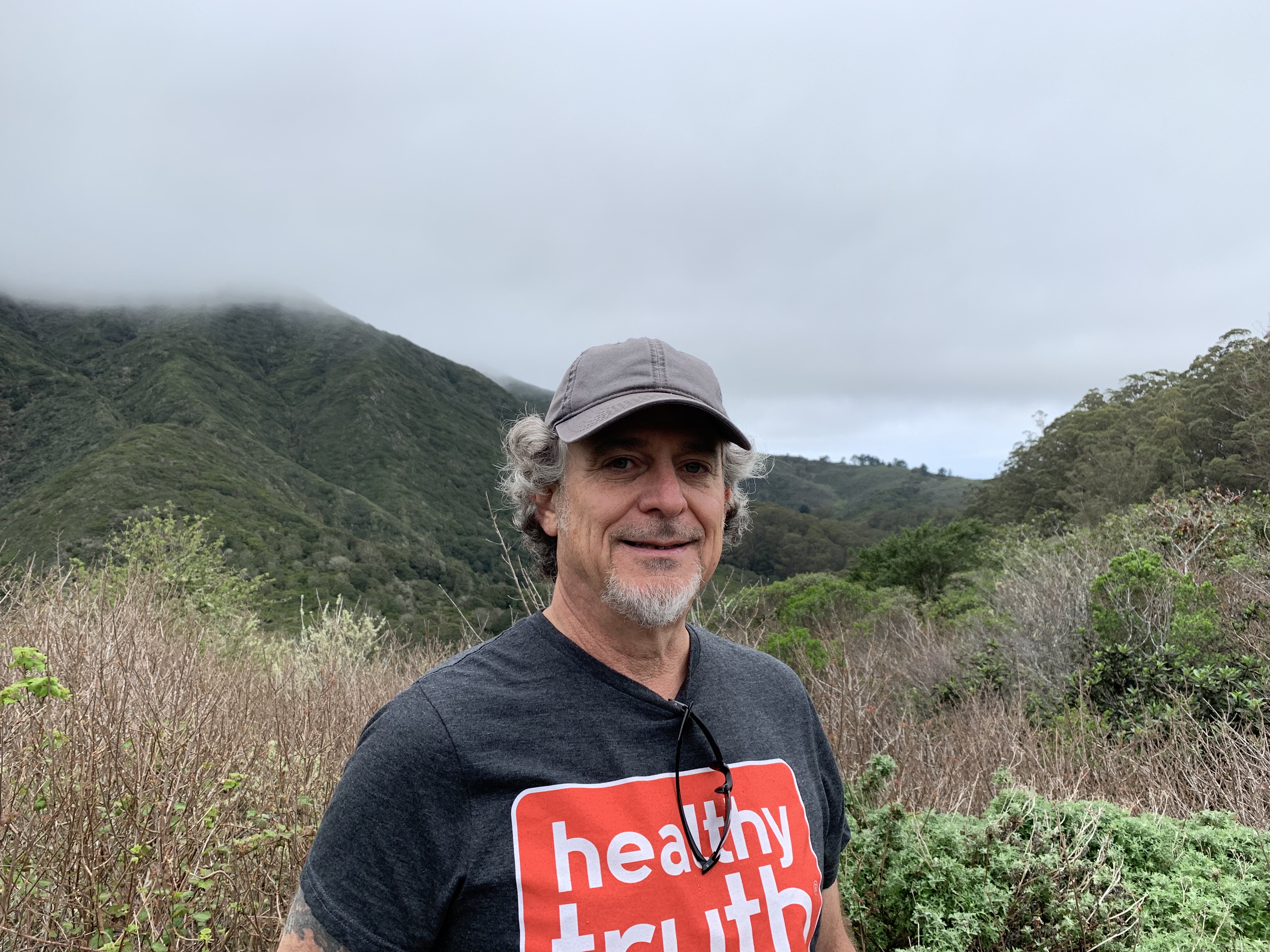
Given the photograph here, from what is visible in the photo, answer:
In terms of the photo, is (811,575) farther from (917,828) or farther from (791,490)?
(791,490)

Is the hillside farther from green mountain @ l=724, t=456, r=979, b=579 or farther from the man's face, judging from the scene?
green mountain @ l=724, t=456, r=979, b=579

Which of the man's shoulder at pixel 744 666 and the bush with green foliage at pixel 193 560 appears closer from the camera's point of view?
the man's shoulder at pixel 744 666

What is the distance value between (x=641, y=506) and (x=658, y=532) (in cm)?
7

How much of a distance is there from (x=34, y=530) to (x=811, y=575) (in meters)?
40.9

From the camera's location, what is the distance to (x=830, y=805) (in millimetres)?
1762

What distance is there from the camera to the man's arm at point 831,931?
1725mm

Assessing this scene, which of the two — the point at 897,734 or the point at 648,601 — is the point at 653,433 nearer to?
the point at 648,601

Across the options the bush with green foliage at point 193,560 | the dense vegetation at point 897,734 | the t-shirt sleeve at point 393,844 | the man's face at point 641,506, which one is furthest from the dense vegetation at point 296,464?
the bush with green foliage at point 193,560

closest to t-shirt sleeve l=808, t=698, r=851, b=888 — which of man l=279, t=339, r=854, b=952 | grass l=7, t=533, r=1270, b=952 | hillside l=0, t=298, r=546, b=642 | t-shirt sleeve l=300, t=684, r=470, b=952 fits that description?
man l=279, t=339, r=854, b=952

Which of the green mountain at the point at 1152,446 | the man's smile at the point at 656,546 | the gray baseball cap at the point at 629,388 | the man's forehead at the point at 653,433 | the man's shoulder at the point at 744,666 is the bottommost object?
the man's shoulder at the point at 744,666

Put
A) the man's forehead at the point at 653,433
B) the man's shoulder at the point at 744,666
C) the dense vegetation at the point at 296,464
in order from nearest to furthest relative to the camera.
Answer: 1. the man's forehead at the point at 653,433
2. the man's shoulder at the point at 744,666
3. the dense vegetation at the point at 296,464

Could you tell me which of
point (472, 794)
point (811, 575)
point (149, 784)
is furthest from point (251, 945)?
point (811, 575)

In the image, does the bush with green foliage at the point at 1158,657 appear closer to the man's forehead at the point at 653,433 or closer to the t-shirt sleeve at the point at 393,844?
the man's forehead at the point at 653,433

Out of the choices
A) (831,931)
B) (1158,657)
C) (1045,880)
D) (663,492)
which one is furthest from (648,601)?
(1158,657)
